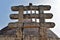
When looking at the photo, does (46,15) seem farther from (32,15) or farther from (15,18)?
(15,18)

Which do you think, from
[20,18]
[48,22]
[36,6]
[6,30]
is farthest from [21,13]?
[6,30]

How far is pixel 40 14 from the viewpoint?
6.91 m

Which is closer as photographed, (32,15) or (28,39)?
(32,15)

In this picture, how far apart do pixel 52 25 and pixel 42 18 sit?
541 mm

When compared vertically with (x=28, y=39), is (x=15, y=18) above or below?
above

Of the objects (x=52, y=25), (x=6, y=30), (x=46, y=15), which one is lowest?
(x=6, y=30)

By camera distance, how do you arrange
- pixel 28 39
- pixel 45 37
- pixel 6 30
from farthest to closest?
pixel 6 30
pixel 28 39
pixel 45 37

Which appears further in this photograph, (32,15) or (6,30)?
(6,30)

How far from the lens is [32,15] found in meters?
6.94

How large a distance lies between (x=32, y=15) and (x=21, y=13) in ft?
1.63

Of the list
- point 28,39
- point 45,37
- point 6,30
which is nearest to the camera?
point 45,37

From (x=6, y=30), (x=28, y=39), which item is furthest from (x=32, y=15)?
(x=6, y=30)

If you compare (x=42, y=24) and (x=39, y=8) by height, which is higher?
(x=39, y=8)

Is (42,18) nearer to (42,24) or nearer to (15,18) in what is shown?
(42,24)
